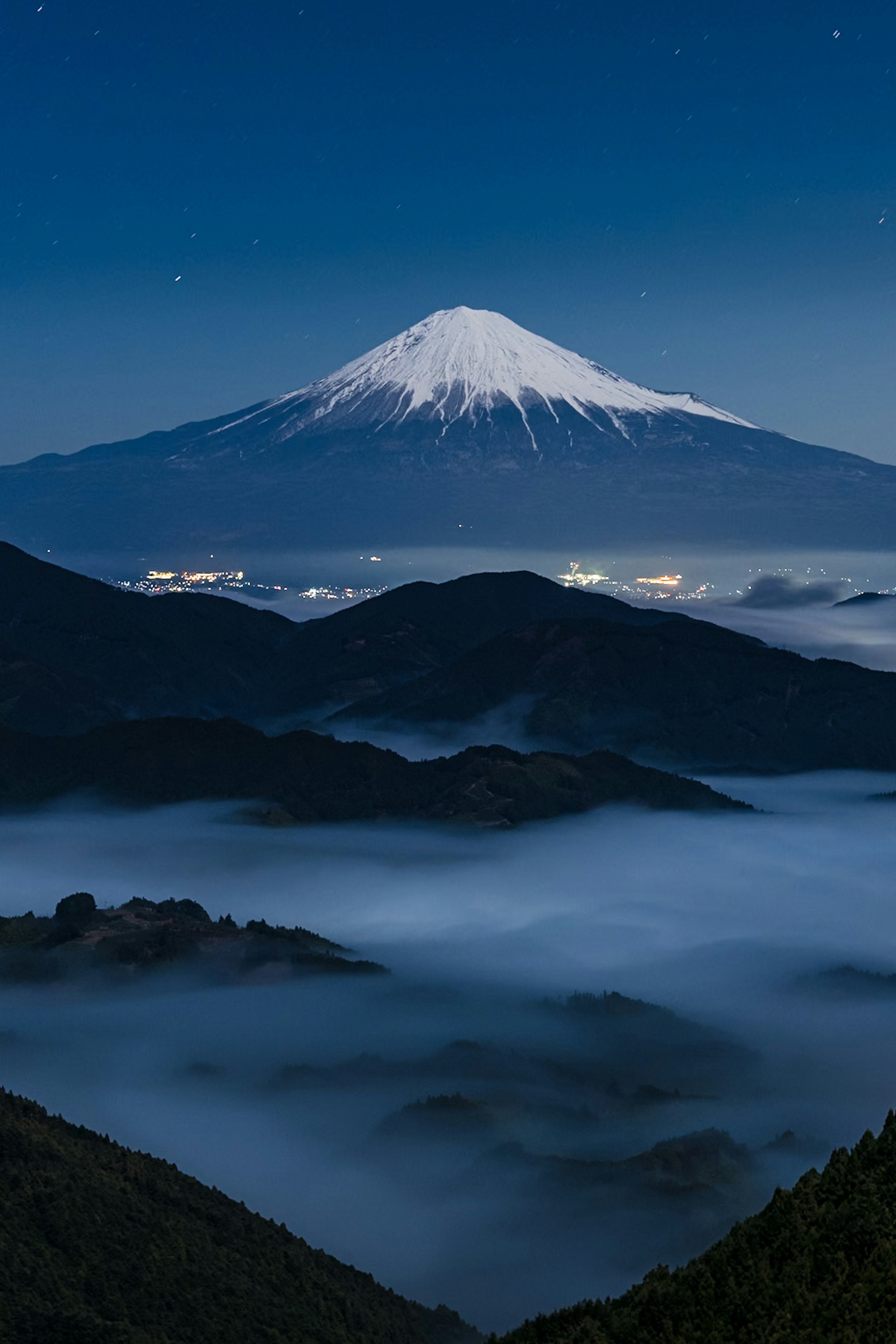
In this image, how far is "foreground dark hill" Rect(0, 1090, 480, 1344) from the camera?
9100 cm

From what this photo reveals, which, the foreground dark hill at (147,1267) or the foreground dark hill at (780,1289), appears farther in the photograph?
the foreground dark hill at (147,1267)

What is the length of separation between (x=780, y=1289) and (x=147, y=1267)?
1787 inches

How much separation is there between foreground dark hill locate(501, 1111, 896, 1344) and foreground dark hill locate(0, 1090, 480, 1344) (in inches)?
1094

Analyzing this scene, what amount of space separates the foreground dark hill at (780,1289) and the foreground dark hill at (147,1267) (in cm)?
2780

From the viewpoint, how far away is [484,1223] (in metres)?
150

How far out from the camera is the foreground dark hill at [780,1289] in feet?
216

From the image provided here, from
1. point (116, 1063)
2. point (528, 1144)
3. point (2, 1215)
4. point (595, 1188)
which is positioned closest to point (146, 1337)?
point (2, 1215)

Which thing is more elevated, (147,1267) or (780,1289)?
(780,1289)

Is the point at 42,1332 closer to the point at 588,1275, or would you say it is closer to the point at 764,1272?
the point at 764,1272

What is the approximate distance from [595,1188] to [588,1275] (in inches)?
714

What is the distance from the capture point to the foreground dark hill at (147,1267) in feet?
299

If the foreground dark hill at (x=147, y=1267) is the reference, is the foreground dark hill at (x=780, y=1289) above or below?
above

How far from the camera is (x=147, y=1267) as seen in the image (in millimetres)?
97688

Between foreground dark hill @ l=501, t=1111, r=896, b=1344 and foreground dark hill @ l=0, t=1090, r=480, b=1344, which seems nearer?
foreground dark hill @ l=501, t=1111, r=896, b=1344
